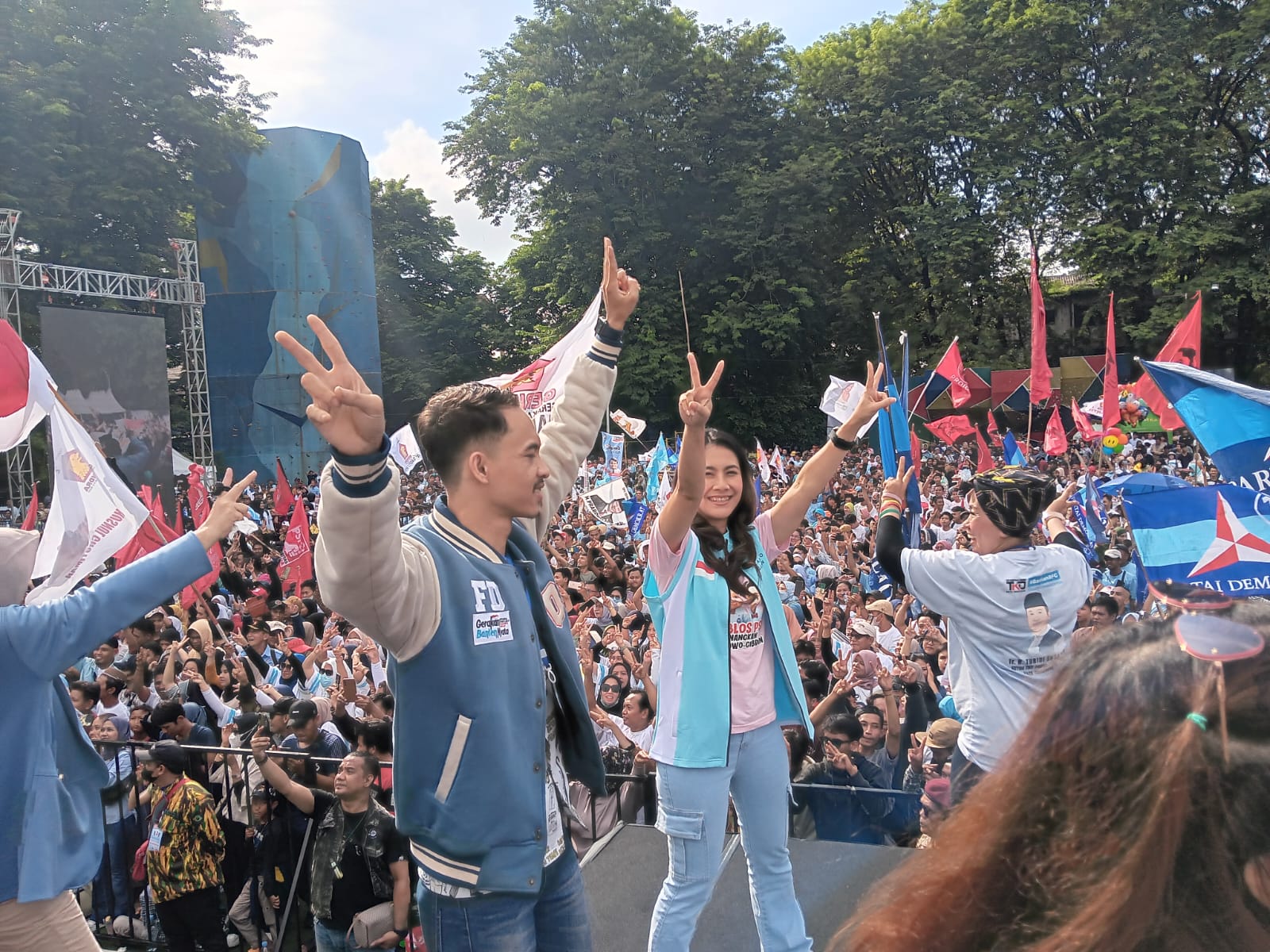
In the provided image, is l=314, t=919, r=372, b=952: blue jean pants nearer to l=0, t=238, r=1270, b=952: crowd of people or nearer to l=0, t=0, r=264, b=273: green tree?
l=0, t=238, r=1270, b=952: crowd of people

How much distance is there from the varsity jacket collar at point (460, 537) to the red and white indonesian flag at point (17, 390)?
425cm

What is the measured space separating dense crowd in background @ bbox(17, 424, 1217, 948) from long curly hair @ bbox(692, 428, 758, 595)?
→ 0.61 metres

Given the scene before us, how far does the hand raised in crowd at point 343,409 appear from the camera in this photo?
5.42 feet

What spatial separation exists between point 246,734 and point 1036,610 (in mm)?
5029

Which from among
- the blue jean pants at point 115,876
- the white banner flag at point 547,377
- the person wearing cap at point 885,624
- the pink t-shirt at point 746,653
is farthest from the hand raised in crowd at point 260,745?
the person wearing cap at point 885,624

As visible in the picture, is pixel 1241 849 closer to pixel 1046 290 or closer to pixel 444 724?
pixel 444 724

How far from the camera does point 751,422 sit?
3344 centimetres

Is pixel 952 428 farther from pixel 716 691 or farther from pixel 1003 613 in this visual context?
pixel 716 691

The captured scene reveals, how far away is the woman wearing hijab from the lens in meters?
5.40

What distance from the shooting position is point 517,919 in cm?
202

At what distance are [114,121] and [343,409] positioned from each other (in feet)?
96.5

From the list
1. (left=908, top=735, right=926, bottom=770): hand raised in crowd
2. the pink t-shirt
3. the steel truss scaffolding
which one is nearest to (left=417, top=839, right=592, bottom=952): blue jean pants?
the pink t-shirt

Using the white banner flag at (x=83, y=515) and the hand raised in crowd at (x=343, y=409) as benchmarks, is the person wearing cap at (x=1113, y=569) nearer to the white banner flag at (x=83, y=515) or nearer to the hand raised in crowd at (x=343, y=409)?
the white banner flag at (x=83, y=515)

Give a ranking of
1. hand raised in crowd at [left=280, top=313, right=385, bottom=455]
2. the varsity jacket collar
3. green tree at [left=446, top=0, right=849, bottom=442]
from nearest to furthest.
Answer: hand raised in crowd at [left=280, top=313, right=385, bottom=455] → the varsity jacket collar → green tree at [left=446, top=0, right=849, bottom=442]
